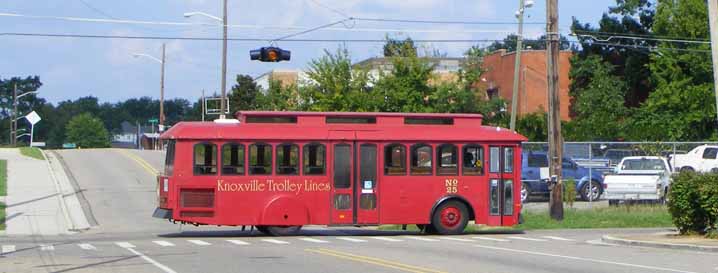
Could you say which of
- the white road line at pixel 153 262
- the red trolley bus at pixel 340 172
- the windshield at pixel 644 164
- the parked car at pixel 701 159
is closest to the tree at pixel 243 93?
the parked car at pixel 701 159

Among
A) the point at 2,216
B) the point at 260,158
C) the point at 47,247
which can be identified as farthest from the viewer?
the point at 2,216

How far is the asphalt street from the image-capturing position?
16938 millimetres

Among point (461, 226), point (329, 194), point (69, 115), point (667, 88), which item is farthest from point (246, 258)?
point (69, 115)

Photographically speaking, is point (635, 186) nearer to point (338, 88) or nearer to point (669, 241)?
point (669, 241)

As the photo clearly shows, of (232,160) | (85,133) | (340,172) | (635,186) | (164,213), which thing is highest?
(85,133)

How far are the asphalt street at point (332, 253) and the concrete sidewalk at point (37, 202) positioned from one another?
4.05 ft

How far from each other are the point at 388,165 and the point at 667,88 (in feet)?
144

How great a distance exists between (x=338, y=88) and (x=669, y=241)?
3665 cm

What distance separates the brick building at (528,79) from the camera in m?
72.4

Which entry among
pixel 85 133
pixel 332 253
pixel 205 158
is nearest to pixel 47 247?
pixel 205 158

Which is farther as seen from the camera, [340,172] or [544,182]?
[544,182]

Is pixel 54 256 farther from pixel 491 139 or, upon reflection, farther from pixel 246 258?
pixel 491 139

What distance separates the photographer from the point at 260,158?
2514 centimetres

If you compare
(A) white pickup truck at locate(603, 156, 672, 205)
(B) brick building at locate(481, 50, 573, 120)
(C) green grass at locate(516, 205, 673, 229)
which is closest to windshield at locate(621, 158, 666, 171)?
(A) white pickup truck at locate(603, 156, 672, 205)
